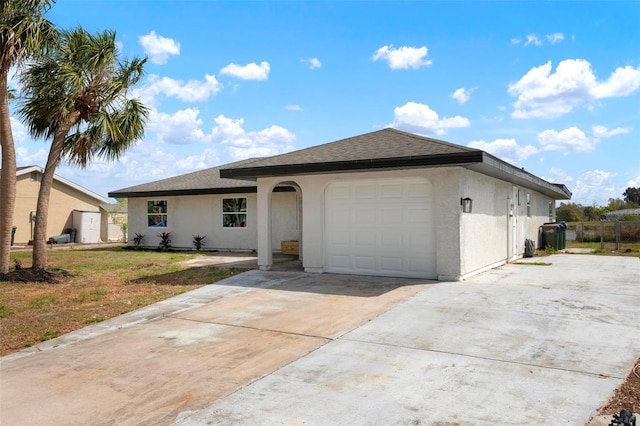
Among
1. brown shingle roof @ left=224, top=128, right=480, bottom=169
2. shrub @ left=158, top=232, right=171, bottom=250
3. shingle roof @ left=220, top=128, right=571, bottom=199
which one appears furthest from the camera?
shrub @ left=158, top=232, right=171, bottom=250

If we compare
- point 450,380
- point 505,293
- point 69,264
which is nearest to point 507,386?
point 450,380

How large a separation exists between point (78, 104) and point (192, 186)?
25.6 feet

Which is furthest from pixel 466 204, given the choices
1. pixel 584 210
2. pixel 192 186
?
pixel 584 210

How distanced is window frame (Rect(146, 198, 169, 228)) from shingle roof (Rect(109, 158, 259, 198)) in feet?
1.76

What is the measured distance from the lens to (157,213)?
2192 centimetres

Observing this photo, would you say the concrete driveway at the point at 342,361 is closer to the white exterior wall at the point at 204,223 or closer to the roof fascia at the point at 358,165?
the roof fascia at the point at 358,165

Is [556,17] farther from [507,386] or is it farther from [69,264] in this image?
[69,264]

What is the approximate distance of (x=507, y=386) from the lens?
4539mm

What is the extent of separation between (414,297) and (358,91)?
898 centimetres

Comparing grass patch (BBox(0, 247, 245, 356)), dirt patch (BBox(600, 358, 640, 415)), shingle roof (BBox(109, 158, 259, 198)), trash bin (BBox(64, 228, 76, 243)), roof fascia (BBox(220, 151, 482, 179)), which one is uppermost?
shingle roof (BBox(109, 158, 259, 198))

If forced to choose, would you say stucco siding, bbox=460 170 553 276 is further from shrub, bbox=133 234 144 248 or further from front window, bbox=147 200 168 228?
shrub, bbox=133 234 144 248

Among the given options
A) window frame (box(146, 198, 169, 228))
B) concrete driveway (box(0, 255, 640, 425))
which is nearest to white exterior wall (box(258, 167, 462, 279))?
concrete driveway (box(0, 255, 640, 425))

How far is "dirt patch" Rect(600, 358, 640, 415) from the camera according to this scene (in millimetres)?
3998

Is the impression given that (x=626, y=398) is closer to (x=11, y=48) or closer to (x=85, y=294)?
(x=85, y=294)
